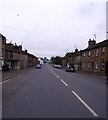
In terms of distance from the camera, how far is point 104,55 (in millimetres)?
51500

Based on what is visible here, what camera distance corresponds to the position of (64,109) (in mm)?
9594

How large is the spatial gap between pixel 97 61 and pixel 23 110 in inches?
1911

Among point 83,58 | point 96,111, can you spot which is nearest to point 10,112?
point 96,111

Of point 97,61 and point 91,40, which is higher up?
point 91,40

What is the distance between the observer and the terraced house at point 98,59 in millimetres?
51000

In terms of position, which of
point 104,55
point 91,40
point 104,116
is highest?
point 91,40

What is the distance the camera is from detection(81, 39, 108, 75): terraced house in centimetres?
5100

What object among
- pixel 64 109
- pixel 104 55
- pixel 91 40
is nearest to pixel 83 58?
pixel 91 40

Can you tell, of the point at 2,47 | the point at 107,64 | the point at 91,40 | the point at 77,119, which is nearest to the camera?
the point at 77,119

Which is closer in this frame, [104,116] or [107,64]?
[104,116]

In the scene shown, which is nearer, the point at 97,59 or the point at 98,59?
the point at 98,59

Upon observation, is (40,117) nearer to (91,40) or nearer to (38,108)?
(38,108)

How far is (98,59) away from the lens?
183 ft

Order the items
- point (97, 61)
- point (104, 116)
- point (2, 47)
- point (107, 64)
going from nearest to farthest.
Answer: point (104, 116) < point (107, 64) < point (97, 61) < point (2, 47)
